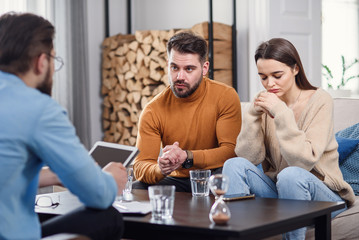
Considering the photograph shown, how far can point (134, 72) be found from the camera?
467cm

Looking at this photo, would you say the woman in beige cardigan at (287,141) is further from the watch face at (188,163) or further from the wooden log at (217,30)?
the wooden log at (217,30)

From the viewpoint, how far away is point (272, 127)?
247cm

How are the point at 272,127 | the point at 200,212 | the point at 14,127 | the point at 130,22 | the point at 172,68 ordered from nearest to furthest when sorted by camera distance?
the point at 14,127
the point at 200,212
the point at 272,127
the point at 172,68
the point at 130,22

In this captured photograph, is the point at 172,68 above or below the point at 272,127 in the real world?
above

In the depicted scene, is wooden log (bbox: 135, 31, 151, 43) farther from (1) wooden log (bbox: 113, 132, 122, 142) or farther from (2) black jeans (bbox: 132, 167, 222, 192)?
(2) black jeans (bbox: 132, 167, 222, 192)

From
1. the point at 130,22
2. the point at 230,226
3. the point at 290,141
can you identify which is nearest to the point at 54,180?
the point at 230,226

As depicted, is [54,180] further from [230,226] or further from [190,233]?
[230,226]

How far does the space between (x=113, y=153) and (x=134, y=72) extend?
2.74 meters

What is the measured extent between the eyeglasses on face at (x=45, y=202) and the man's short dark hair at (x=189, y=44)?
96cm

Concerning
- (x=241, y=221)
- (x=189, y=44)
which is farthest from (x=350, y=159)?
(x=241, y=221)

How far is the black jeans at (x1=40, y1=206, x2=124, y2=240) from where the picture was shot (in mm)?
1536

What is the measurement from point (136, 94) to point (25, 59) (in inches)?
128

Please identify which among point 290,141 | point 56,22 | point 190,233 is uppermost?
point 56,22

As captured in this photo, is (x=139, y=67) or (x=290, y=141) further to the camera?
(x=139, y=67)
